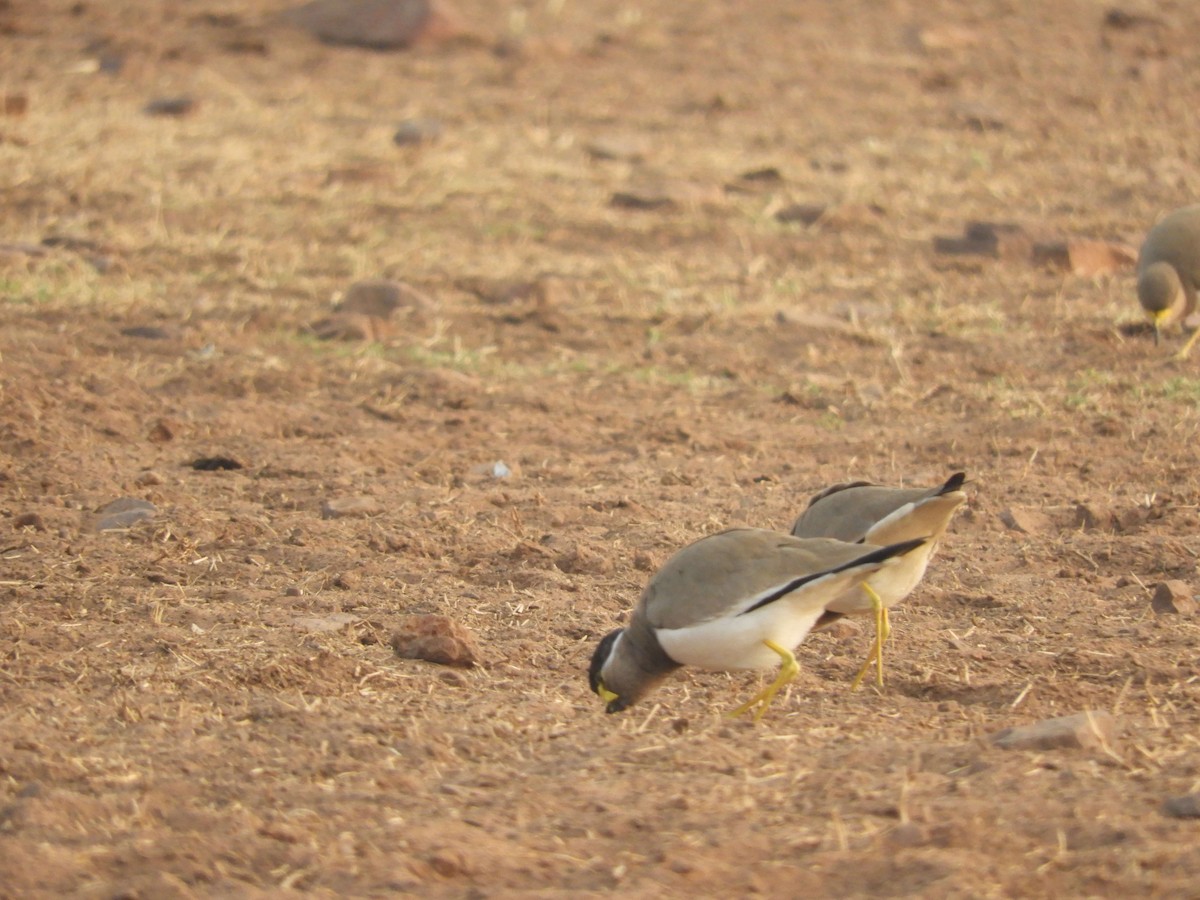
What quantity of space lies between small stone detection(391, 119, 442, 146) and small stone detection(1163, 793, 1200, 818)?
30.7ft

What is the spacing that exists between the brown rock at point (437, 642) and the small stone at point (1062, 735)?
151cm

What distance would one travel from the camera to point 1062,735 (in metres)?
3.98

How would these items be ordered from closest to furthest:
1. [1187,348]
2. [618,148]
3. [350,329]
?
[1187,348]
[350,329]
[618,148]

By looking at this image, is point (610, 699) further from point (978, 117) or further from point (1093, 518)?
point (978, 117)

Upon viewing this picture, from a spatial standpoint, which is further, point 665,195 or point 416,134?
point 416,134

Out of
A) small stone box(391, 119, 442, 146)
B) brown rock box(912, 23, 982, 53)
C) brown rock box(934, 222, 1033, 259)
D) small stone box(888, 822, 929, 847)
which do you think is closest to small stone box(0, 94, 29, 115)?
small stone box(391, 119, 442, 146)

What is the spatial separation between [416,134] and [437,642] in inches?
313

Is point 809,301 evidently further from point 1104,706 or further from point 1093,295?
point 1104,706

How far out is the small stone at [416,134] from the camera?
12.1 meters

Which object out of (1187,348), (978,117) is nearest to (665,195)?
(978,117)

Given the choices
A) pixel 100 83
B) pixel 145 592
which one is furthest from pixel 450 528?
pixel 100 83

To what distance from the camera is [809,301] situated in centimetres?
908

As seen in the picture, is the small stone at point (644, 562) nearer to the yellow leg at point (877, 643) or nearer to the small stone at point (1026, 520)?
the yellow leg at point (877, 643)

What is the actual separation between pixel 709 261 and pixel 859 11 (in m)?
7.44
